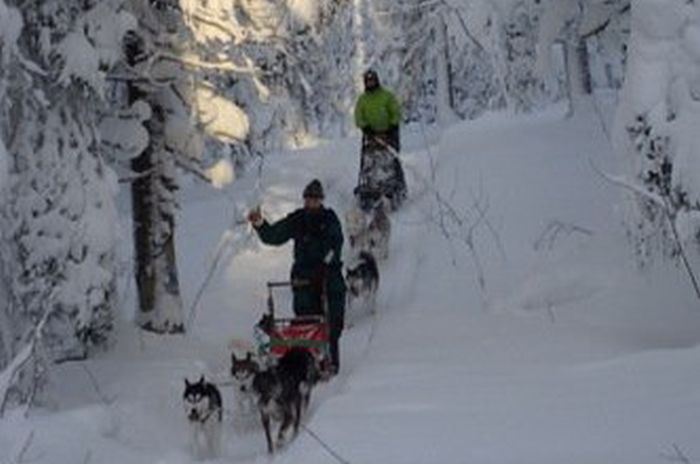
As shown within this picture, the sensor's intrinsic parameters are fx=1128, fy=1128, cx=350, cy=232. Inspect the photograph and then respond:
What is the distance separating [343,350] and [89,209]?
9.91 feet

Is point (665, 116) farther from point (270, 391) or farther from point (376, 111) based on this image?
point (376, 111)

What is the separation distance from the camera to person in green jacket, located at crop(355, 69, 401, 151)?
16.7 metres

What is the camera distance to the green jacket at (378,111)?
16703 millimetres

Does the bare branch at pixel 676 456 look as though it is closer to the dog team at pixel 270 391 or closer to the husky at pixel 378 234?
the dog team at pixel 270 391

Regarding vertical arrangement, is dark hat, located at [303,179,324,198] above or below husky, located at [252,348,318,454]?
above

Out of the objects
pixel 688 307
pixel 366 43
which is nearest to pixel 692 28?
pixel 688 307

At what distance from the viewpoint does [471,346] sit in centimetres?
1028

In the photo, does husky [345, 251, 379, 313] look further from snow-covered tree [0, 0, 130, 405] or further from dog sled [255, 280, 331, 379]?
snow-covered tree [0, 0, 130, 405]

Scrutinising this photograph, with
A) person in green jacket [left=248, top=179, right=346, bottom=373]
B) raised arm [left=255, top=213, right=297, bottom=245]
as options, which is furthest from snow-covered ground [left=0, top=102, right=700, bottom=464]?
raised arm [left=255, top=213, right=297, bottom=245]

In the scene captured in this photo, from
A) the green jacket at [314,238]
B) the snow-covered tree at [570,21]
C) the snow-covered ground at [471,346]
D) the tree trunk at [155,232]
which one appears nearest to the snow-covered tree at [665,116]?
the snow-covered ground at [471,346]

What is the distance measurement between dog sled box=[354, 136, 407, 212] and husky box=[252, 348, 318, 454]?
7.49 meters

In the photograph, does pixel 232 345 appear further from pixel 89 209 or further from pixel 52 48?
pixel 52 48

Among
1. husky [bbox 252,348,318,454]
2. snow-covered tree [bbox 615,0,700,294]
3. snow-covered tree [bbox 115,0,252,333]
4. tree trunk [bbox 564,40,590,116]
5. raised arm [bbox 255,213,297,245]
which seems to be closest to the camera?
husky [bbox 252,348,318,454]

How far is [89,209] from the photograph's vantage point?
11.1 m
